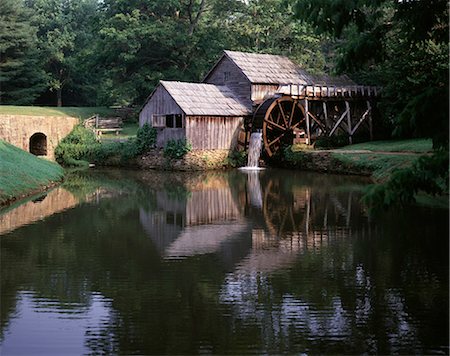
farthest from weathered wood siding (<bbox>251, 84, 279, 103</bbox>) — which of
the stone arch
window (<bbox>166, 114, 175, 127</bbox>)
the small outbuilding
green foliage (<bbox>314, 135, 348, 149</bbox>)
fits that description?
the stone arch

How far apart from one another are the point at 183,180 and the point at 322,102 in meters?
11.8

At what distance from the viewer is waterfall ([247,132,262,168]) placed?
30719 millimetres

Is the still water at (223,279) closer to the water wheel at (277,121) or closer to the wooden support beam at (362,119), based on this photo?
the water wheel at (277,121)

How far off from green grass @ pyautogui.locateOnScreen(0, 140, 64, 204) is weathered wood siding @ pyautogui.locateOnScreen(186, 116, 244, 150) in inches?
280

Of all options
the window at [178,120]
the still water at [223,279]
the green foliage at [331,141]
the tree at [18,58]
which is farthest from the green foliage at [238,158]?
the tree at [18,58]

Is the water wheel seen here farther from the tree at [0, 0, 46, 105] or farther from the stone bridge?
the tree at [0, 0, 46, 105]

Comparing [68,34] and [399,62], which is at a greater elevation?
[68,34]

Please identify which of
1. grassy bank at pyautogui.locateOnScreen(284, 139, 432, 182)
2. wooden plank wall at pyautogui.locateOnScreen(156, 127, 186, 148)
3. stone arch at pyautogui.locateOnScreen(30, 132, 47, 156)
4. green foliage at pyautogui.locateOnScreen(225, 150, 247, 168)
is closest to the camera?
grassy bank at pyautogui.locateOnScreen(284, 139, 432, 182)

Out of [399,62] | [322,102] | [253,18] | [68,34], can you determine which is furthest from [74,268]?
[68,34]

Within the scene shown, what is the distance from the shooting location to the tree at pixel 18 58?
44844 millimetres

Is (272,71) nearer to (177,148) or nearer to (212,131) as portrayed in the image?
(212,131)

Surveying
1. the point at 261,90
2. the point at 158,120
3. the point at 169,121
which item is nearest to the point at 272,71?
the point at 261,90

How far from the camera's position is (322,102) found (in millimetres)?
33281

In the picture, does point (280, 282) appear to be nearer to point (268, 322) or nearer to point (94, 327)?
point (268, 322)
